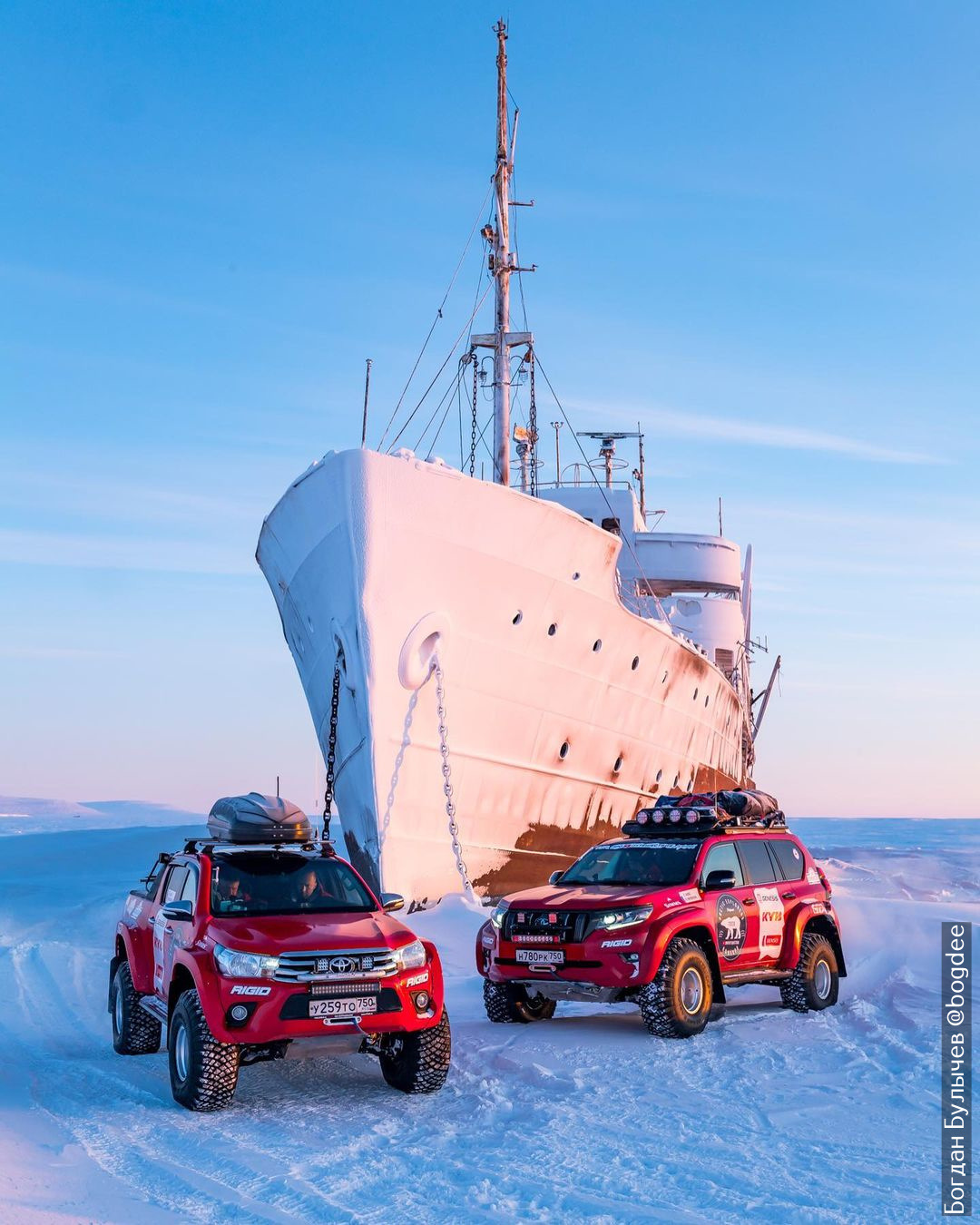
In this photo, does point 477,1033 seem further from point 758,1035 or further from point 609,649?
point 609,649

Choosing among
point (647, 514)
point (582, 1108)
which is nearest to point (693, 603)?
point (647, 514)

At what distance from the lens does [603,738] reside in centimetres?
2144

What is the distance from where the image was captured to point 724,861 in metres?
10.9

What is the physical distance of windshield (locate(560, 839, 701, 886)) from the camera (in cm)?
1079

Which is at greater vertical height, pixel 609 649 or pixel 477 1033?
pixel 609 649

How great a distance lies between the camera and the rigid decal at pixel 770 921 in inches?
426

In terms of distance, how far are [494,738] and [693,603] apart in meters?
13.8

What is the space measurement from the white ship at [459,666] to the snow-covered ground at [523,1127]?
239 inches

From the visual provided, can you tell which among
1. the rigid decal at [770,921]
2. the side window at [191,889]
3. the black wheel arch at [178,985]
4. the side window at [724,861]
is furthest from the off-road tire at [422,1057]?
the rigid decal at [770,921]

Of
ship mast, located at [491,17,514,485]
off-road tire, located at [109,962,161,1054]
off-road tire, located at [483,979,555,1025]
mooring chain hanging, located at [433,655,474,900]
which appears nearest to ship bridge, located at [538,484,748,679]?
ship mast, located at [491,17,514,485]

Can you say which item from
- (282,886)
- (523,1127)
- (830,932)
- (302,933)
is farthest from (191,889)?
(830,932)

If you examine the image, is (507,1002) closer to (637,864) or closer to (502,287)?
(637,864)

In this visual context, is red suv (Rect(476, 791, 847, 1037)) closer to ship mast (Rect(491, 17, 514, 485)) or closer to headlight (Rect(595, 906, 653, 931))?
headlight (Rect(595, 906, 653, 931))

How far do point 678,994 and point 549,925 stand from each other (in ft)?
3.69
